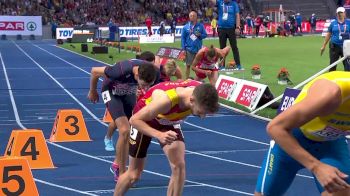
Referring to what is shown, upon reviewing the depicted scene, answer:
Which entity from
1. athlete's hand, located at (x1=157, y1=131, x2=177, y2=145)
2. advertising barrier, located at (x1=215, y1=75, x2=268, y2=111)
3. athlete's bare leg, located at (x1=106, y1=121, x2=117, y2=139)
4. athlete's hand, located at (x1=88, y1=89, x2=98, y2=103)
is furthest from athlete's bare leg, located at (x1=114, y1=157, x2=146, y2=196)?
advertising barrier, located at (x1=215, y1=75, x2=268, y2=111)

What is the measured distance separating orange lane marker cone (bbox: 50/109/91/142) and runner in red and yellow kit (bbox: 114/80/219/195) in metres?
5.33

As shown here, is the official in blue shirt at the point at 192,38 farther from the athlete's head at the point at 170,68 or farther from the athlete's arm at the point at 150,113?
the athlete's arm at the point at 150,113

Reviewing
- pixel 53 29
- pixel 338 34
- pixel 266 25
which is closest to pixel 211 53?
pixel 338 34

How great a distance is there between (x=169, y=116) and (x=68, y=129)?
615 cm

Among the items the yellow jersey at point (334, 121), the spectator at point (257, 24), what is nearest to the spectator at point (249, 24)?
the spectator at point (257, 24)

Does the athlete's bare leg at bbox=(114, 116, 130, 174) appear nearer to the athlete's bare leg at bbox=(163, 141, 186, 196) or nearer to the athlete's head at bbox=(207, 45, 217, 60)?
the athlete's bare leg at bbox=(163, 141, 186, 196)

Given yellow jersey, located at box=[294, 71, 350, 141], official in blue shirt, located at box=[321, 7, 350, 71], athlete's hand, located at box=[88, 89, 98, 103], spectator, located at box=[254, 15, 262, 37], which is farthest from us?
spectator, located at box=[254, 15, 262, 37]

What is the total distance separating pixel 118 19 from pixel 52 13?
5059 millimetres

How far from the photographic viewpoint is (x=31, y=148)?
35.0ft

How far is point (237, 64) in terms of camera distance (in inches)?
925

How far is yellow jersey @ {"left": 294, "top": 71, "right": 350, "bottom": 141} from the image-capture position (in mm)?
4656

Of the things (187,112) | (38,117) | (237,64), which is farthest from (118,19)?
(187,112)

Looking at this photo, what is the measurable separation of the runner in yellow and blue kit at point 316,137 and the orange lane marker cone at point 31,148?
216 inches

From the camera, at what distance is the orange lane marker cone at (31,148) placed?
34.7 ft
